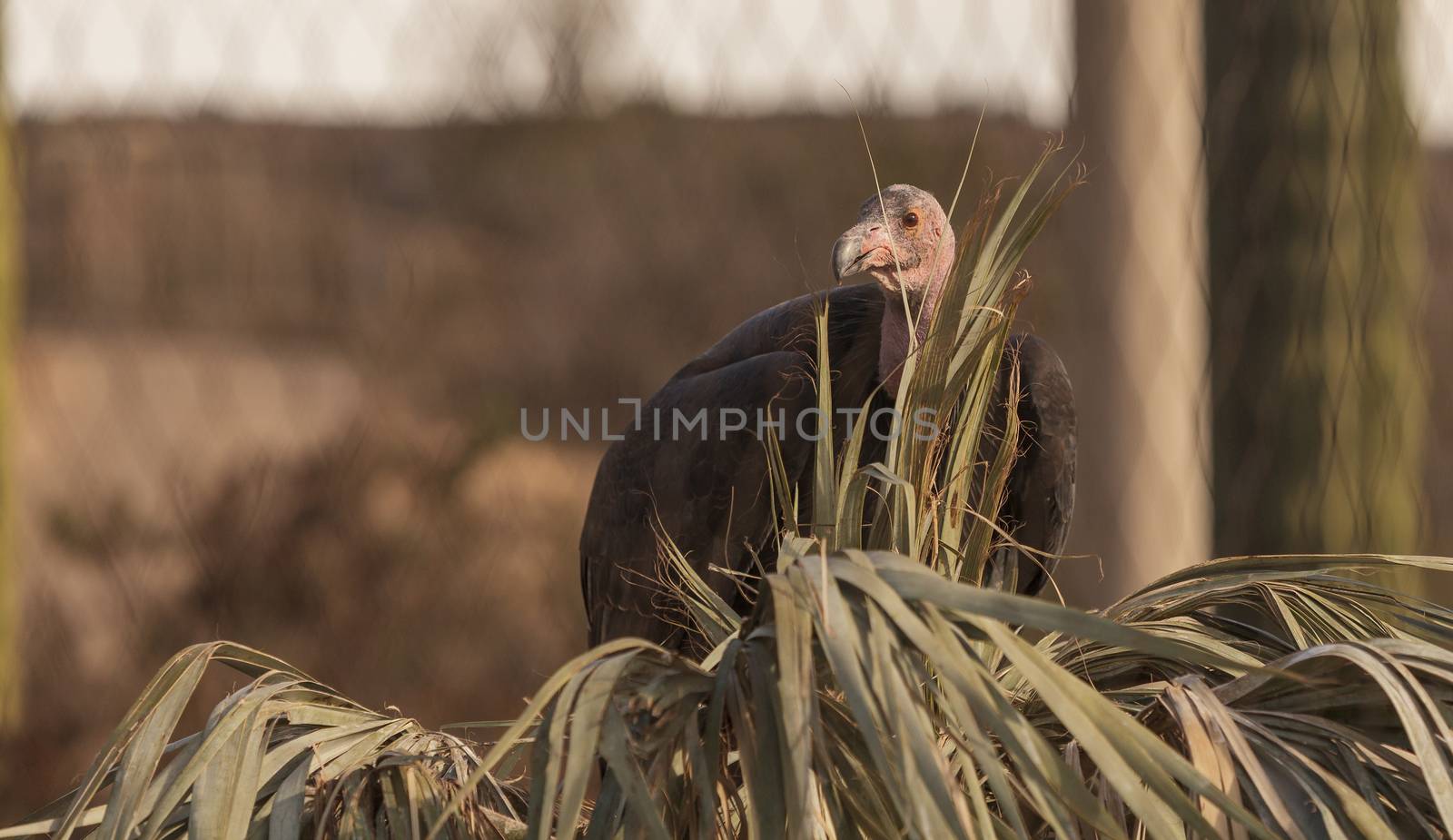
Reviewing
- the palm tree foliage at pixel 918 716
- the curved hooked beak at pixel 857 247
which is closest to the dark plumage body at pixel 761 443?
the curved hooked beak at pixel 857 247

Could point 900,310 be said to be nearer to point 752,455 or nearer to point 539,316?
point 752,455

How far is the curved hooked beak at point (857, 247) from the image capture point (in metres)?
2.02

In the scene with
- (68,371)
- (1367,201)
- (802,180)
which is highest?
(802,180)

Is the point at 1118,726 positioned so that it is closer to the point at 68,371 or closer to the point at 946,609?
the point at 946,609

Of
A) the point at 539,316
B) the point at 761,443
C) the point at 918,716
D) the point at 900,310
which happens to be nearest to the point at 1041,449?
the point at 900,310

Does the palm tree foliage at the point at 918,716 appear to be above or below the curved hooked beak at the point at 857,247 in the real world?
below

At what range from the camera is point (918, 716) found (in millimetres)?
1027

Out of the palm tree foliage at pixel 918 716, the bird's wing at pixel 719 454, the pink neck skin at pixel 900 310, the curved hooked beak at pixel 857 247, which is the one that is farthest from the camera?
the bird's wing at pixel 719 454

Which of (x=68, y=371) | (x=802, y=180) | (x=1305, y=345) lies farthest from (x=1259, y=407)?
(x=68, y=371)

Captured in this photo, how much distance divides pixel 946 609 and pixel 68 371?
1044cm

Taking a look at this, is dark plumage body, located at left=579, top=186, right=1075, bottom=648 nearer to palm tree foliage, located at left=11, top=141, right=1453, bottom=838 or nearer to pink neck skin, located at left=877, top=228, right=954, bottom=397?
pink neck skin, located at left=877, top=228, right=954, bottom=397

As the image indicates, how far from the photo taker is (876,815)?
1171 millimetres

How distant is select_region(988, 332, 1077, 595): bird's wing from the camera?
→ 2236 mm

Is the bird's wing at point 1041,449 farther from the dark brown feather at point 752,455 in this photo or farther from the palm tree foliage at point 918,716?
the palm tree foliage at point 918,716
